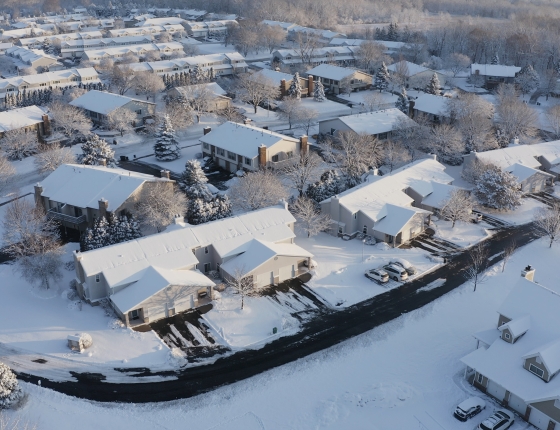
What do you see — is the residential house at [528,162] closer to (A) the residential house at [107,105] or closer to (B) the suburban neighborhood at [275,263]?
(B) the suburban neighborhood at [275,263]

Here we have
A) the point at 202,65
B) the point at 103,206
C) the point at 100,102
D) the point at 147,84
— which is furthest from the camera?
the point at 202,65

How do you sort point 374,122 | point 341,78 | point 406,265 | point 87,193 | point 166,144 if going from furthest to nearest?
point 341,78, point 374,122, point 166,144, point 87,193, point 406,265

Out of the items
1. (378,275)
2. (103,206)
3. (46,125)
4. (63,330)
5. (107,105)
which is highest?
(107,105)

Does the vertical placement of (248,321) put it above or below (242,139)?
below

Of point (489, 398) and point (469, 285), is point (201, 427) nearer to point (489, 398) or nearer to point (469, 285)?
point (489, 398)

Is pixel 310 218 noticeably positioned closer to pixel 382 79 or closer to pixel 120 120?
pixel 120 120

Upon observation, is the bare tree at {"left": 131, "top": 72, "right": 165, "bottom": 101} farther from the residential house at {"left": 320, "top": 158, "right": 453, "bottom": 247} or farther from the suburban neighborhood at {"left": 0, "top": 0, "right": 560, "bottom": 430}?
the residential house at {"left": 320, "top": 158, "right": 453, "bottom": 247}


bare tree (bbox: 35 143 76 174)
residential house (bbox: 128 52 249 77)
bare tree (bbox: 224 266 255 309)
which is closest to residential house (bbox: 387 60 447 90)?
Result: residential house (bbox: 128 52 249 77)

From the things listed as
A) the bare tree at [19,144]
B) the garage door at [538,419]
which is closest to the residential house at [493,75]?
the bare tree at [19,144]

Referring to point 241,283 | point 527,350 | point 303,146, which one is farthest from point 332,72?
point 527,350
